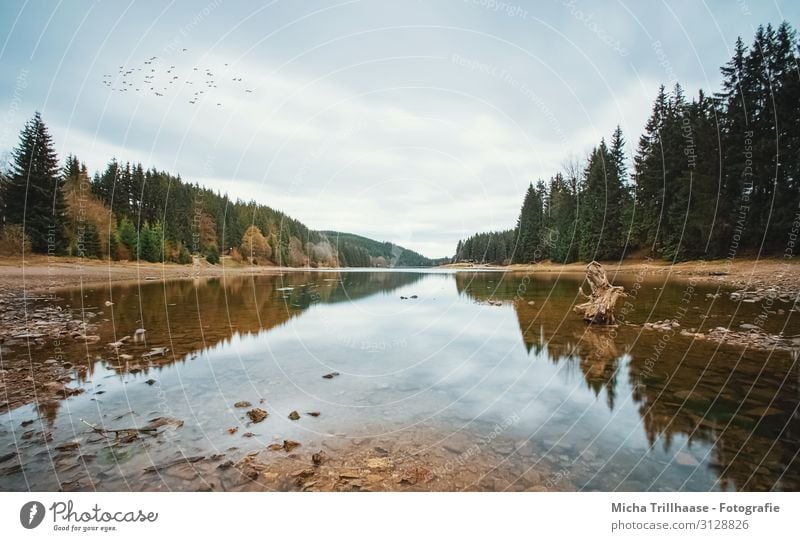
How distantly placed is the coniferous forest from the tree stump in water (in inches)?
767

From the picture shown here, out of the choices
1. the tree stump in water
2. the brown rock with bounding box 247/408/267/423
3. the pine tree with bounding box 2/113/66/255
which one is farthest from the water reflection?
the pine tree with bounding box 2/113/66/255

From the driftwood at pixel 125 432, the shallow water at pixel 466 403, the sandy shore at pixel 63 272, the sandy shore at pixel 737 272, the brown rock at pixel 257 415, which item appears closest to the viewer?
the shallow water at pixel 466 403

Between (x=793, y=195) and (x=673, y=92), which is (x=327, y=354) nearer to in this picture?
(x=793, y=195)

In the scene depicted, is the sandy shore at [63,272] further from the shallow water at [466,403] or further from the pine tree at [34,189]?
the shallow water at [466,403]

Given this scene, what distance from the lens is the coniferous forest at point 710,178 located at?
100 ft

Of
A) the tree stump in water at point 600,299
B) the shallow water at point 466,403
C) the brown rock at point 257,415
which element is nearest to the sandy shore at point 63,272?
the shallow water at point 466,403

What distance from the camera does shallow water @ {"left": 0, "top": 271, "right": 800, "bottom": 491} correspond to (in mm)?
5047

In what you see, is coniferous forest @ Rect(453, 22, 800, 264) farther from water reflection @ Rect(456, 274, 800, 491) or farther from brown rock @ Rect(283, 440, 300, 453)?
brown rock @ Rect(283, 440, 300, 453)

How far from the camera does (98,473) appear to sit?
15.6 ft

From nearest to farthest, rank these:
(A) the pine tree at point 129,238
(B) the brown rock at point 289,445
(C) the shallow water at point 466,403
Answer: (C) the shallow water at point 466,403, (B) the brown rock at point 289,445, (A) the pine tree at point 129,238

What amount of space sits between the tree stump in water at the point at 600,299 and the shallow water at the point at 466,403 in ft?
3.07

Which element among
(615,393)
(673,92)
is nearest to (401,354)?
(615,393)

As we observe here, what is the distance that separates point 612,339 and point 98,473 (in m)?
14.9
